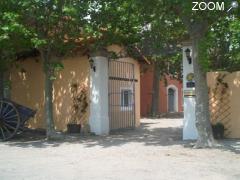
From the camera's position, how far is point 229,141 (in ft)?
46.6

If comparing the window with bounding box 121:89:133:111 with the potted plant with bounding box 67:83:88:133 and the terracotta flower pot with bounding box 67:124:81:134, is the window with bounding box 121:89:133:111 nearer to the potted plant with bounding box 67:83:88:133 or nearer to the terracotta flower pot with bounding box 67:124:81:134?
the potted plant with bounding box 67:83:88:133

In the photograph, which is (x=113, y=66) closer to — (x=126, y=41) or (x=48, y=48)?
(x=126, y=41)

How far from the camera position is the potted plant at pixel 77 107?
58.8 ft

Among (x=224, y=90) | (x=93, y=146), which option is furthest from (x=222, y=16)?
(x=93, y=146)

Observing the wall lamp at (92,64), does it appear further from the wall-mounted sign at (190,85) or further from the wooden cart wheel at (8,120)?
the wall-mounted sign at (190,85)

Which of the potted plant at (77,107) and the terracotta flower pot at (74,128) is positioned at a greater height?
the potted plant at (77,107)

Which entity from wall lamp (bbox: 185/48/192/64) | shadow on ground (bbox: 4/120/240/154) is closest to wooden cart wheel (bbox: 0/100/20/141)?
shadow on ground (bbox: 4/120/240/154)

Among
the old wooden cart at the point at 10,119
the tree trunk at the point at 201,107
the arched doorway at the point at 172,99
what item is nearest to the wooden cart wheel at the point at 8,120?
the old wooden cart at the point at 10,119

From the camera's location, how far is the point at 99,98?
17.7 meters

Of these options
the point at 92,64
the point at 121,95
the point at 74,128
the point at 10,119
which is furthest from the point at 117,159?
the point at 121,95

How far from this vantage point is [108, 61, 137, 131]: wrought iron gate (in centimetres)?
1928

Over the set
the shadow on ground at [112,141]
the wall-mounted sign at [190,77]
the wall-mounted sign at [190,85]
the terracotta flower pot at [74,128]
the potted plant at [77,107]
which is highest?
the wall-mounted sign at [190,77]

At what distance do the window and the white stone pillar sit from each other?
7.85 ft

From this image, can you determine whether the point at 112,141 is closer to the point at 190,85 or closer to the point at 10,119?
the point at 190,85
